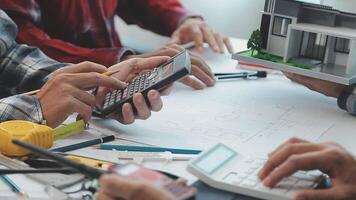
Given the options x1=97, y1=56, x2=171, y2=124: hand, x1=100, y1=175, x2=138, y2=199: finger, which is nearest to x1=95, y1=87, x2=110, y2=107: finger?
x1=97, y1=56, x2=171, y2=124: hand

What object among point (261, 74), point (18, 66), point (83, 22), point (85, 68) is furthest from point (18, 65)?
point (261, 74)

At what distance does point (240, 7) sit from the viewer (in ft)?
7.14

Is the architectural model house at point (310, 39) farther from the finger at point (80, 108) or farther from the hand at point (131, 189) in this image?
the hand at point (131, 189)

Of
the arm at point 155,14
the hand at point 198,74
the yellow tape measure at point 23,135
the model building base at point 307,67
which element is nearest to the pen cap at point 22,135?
the yellow tape measure at point 23,135

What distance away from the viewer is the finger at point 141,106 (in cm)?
96

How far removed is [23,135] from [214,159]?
29cm

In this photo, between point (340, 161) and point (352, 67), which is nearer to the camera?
point (340, 161)

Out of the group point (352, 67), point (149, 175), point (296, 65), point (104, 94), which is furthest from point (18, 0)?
point (149, 175)

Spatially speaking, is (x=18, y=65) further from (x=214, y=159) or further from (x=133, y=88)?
(x=214, y=159)

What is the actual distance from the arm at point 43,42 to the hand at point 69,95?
1.41 ft

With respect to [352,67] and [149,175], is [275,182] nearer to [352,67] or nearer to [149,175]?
[149,175]

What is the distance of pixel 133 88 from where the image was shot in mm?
990

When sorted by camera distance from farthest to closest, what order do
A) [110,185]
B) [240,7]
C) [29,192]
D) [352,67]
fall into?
[240,7]
[352,67]
[29,192]
[110,185]

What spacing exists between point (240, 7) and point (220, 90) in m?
0.99
